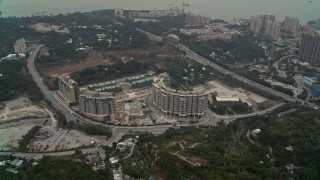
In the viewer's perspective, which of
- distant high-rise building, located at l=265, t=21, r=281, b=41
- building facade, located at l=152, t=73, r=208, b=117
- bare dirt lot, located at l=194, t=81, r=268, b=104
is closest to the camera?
building facade, located at l=152, t=73, r=208, b=117

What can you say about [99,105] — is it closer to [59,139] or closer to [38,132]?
[59,139]

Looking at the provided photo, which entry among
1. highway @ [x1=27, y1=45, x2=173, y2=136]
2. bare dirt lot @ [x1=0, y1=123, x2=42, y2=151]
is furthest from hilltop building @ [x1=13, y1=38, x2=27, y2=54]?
bare dirt lot @ [x1=0, y1=123, x2=42, y2=151]

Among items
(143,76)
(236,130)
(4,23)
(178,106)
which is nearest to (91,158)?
(178,106)

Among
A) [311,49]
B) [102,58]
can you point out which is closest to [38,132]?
[102,58]

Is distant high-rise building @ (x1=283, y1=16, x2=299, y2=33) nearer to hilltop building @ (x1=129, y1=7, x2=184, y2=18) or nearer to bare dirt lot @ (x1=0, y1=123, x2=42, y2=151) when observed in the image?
hilltop building @ (x1=129, y1=7, x2=184, y2=18)

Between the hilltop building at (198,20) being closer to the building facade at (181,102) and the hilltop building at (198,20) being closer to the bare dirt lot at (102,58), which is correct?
the bare dirt lot at (102,58)
